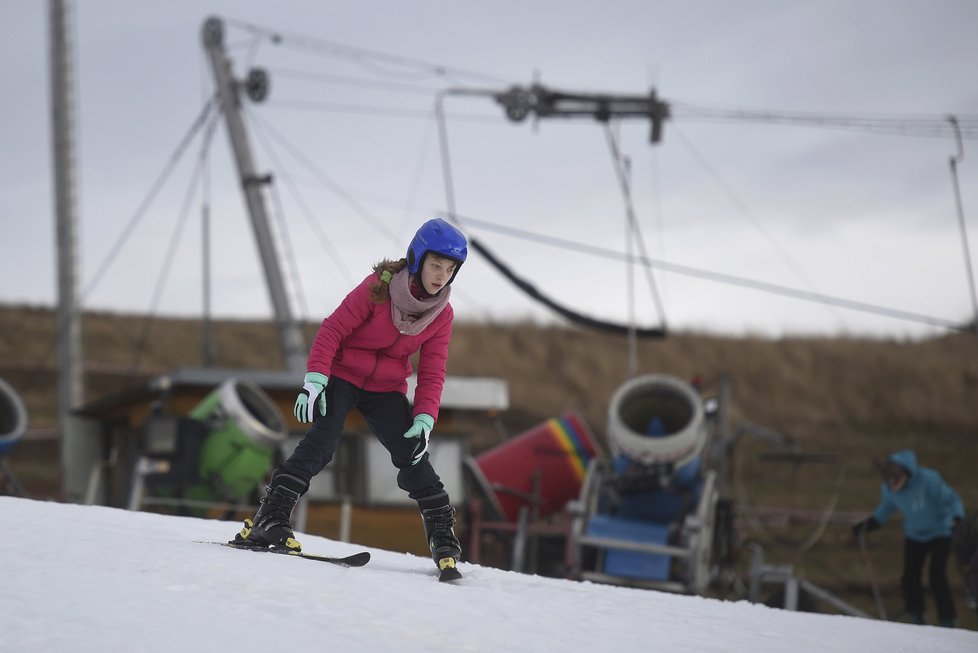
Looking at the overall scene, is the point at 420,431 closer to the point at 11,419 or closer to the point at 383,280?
the point at 383,280

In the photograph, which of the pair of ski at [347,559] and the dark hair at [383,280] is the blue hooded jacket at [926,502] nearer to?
the pair of ski at [347,559]

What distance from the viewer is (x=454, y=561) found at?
639 cm

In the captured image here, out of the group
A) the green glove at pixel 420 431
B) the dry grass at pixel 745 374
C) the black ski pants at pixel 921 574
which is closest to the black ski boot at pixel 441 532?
the green glove at pixel 420 431

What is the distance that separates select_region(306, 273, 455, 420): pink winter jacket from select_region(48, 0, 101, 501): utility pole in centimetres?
1294

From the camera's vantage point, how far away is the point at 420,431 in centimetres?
639

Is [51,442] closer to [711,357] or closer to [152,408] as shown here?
[152,408]

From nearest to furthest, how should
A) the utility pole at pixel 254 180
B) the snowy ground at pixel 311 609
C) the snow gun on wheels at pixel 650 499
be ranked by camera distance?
the snowy ground at pixel 311 609 < the snow gun on wheels at pixel 650 499 < the utility pole at pixel 254 180

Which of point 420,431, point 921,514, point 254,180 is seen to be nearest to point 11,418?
point 254,180

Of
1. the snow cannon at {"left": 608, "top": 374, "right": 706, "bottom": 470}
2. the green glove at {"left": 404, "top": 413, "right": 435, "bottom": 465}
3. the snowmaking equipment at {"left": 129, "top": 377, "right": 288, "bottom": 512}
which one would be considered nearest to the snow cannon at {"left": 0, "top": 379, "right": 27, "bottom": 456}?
the snowmaking equipment at {"left": 129, "top": 377, "right": 288, "bottom": 512}

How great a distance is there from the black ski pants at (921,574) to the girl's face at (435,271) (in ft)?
22.2

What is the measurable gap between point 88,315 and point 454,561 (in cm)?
3979

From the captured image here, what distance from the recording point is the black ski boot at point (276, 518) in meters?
6.42

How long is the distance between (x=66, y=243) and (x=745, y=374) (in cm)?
2379

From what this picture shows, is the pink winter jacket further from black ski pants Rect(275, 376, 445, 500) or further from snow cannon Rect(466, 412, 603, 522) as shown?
snow cannon Rect(466, 412, 603, 522)
